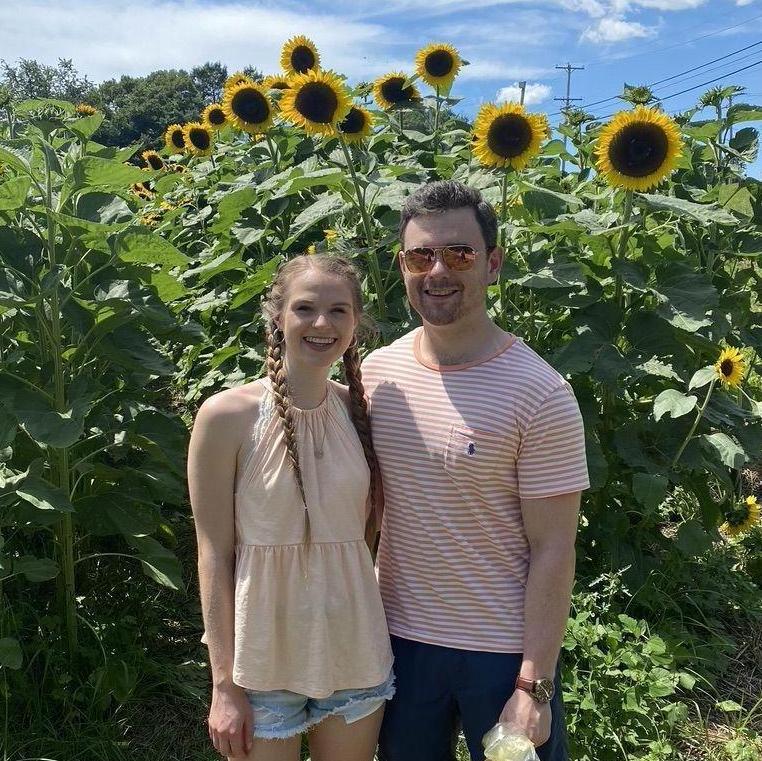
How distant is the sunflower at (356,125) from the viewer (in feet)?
13.1

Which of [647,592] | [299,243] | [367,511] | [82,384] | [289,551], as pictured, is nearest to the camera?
[289,551]

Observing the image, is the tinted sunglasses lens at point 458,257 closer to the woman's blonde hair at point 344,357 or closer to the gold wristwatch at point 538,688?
the woman's blonde hair at point 344,357

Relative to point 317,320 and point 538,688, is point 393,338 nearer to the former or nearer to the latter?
point 317,320

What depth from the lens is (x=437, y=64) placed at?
16.5 ft

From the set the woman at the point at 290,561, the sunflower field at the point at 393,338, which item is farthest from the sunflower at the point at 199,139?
the woman at the point at 290,561

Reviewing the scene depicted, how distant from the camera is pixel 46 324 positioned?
2.69 meters

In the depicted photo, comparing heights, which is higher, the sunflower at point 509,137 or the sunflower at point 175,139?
the sunflower at point 175,139

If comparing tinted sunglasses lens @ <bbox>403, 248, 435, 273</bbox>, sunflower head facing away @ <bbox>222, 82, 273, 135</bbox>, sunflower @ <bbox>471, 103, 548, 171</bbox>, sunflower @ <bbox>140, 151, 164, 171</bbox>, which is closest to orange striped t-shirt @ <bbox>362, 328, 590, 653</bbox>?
tinted sunglasses lens @ <bbox>403, 248, 435, 273</bbox>

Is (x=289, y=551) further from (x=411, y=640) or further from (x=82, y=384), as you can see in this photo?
(x=82, y=384)

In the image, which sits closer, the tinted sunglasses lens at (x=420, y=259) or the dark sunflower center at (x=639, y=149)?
the tinted sunglasses lens at (x=420, y=259)

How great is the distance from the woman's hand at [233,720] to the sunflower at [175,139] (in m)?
5.40

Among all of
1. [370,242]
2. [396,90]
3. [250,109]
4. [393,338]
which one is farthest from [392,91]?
[393,338]

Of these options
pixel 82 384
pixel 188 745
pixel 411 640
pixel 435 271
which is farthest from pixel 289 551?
pixel 188 745

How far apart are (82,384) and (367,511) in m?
1.09
